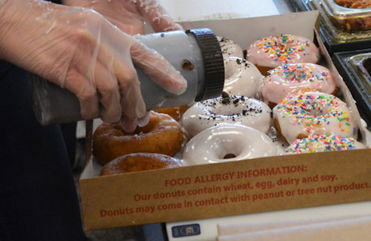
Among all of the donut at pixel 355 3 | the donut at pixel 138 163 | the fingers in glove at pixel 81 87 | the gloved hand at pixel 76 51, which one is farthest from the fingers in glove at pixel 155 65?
the donut at pixel 355 3

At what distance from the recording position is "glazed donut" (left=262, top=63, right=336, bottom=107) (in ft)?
5.32

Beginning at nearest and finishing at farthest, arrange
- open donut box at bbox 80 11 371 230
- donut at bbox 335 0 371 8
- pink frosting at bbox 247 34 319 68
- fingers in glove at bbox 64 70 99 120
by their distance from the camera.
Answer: fingers in glove at bbox 64 70 99 120 < open donut box at bbox 80 11 371 230 < pink frosting at bbox 247 34 319 68 < donut at bbox 335 0 371 8

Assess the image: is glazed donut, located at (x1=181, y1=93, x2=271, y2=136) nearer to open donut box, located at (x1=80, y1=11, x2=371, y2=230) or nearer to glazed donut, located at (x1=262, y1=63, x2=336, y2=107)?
glazed donut, located at (x1=262, y1=63, x2=336, y2=107)

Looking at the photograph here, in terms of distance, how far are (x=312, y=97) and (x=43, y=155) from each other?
2.94ft

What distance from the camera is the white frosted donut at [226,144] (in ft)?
4.40

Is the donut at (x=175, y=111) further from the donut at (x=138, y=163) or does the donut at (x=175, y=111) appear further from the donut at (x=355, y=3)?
the donut at (x=355, y=3)

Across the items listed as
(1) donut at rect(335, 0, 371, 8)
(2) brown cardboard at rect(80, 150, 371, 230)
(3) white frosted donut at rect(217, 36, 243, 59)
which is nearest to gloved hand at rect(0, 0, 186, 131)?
(2) brown cardboard at rect(80, 150, 371, 230)

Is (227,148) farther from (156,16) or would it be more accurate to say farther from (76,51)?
(76,51)

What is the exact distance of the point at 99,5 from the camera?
1.38 metres

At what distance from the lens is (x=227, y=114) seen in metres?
1.58

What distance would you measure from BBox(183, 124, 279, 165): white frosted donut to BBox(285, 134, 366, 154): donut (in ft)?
0.24

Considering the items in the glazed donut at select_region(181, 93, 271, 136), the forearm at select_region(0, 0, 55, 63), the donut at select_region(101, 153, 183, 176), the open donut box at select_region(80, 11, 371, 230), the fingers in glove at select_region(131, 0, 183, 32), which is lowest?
the glazed donut at select_region(181, 93, 271, 136)

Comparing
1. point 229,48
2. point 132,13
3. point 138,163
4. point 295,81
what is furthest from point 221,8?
point 138,163

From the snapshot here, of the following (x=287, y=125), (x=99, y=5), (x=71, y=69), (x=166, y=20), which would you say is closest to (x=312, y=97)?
(x=287, y=125)
